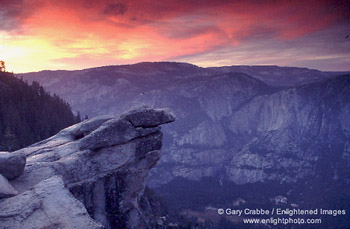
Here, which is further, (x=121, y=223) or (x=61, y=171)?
(x=121, y=223)

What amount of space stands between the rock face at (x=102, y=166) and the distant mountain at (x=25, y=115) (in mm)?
42405

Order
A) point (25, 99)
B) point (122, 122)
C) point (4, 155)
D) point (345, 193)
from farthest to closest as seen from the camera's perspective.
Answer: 1. point (345, 193)
2. point (25, 99)
3. point (122, 122)
4. point (4, 155)

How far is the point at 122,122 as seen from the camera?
20.6m

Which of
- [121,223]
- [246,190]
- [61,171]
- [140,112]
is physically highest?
[140,112]

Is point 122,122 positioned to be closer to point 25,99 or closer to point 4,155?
point 4,155

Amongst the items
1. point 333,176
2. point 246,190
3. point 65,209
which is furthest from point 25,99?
point 333,176

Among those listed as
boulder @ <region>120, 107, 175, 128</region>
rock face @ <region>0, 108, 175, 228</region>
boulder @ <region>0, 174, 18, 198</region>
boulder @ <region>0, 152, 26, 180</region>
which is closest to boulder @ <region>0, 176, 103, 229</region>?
rock face @ <region>0, 108, 175, 228</region>

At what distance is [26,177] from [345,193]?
19681 cm

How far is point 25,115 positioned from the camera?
3499 inches

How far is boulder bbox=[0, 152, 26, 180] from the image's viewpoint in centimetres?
1345

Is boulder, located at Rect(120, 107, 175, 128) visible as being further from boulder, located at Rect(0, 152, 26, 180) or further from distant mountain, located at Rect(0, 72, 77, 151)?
distant mountain, located at Rect(0, 72, 77, 151)

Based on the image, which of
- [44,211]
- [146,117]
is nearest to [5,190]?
[44,211]

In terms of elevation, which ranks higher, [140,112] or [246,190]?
[140,112]

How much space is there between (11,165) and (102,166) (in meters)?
6.33
